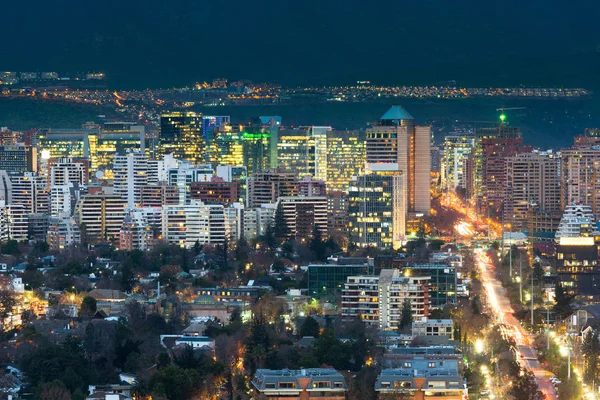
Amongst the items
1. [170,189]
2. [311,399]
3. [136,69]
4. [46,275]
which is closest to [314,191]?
[170,189]

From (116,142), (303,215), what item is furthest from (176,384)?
(116,142)

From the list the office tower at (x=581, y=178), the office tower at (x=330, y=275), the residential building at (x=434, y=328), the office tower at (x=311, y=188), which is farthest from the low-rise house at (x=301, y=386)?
the office tower at (x=581, y=178)

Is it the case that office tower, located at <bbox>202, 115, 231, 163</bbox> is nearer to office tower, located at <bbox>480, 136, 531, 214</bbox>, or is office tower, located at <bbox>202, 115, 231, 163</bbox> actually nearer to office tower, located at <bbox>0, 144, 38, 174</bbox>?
office tower, located at <bbox>0, 144, 38, 174</bbox>

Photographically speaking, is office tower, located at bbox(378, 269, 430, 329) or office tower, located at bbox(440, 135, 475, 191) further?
office tower, located at bbox(440, 135, 475, 191)

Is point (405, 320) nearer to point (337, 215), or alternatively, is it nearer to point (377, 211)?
point (377, 211)

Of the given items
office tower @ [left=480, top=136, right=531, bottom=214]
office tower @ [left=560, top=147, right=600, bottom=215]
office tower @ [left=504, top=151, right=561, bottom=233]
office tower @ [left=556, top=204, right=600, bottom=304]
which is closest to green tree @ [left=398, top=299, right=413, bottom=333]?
office tower @ [left=556, top=204, right=600, bottom=304]

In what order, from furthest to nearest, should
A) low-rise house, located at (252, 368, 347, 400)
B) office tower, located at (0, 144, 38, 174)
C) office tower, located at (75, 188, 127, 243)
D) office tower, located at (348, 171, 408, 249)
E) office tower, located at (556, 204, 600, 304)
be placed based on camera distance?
1. office tower, located at (0, 144, 38, 174)
2. office tower, located at (75, 188, 127, 243)
3. office tower, located at (348, 171, 408, 249)
4. office tower, located at (556, 204, 600, 304)
5. low-rise house, located at (252, 368, 347, 400)

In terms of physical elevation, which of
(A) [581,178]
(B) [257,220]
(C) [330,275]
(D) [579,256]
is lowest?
(C) [330,275]
